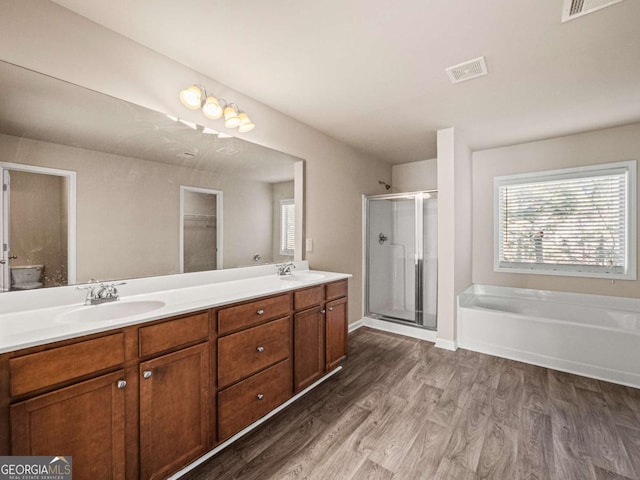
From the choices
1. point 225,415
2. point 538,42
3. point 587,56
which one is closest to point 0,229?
point 225,415

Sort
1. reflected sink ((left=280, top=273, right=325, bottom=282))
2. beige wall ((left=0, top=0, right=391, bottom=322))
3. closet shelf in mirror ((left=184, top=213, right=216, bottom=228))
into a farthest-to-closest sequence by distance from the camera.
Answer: reflected sink ((left=280, top=273, right=325, bottom=282)) < closet shelf in mirror ((left=184, top=213, right=216, bottom=228)) < beige wall ((left=0, top=0, right=391, bottom=322))

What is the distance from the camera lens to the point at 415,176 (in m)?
4.57

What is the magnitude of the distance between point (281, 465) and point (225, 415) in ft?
1.36

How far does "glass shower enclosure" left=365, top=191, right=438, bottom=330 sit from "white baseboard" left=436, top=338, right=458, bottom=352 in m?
0.25

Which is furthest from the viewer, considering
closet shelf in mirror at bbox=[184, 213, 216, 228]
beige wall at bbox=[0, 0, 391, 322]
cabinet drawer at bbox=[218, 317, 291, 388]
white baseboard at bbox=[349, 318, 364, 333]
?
white baseboard at bbox=[349, 318, 364, 333]

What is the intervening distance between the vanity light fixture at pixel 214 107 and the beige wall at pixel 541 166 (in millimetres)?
3295

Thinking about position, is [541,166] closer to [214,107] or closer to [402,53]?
[402,53]

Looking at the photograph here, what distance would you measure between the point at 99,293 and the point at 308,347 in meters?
1.44

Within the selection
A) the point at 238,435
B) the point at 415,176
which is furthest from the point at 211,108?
the point at 415,176

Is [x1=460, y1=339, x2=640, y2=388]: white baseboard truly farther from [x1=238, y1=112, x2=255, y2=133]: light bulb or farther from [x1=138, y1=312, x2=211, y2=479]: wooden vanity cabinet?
[x1=238, y1=112, x2=255, y2=133]: light bulb

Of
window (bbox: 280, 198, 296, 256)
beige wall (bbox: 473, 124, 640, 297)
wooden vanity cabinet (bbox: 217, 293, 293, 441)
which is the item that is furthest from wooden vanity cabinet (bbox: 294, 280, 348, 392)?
beige wall (bbox: 473, 124, 640, 297)

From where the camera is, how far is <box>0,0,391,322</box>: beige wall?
141 cm

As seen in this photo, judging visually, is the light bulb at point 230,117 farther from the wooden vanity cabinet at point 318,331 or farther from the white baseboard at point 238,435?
the white baseboard at point 238,435

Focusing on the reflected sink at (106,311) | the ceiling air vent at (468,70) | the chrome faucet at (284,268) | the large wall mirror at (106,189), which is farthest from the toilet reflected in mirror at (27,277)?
the ceiling air vent at (468,70)
